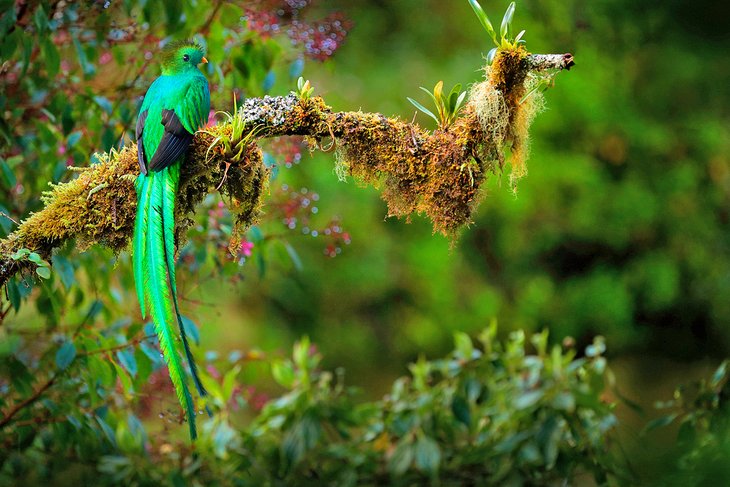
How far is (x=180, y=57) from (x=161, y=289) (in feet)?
2.33

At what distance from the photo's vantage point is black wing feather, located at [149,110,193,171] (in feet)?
6.27

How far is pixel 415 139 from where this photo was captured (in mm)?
2086

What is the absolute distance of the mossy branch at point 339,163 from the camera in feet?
6.38

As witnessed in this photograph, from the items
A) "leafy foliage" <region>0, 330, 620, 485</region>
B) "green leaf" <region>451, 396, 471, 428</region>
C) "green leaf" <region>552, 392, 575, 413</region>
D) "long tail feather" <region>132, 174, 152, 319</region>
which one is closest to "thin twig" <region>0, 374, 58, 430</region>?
"leafy foliage" <region>0, 330, 620, 485</region>

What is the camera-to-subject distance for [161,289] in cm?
179

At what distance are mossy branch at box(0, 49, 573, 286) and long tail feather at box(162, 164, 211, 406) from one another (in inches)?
3.6

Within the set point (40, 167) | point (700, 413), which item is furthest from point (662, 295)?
point (40, 167)

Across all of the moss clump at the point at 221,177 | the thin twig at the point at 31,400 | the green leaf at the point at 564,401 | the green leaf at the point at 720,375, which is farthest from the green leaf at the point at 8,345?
the green leaf at the point at 720,375

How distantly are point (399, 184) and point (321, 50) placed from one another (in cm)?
84

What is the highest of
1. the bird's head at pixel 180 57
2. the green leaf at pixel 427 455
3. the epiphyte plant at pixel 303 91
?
the bird's head at pixel 180 57

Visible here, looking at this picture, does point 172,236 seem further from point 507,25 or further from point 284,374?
point 284,374

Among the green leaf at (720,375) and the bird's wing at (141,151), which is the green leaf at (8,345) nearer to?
the bird's wing at (141,151)

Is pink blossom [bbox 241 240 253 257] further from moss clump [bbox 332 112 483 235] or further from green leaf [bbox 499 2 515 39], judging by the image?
green leaf [bbox 499 2 515 39]

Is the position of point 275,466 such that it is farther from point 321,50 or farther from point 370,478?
point 321,50
